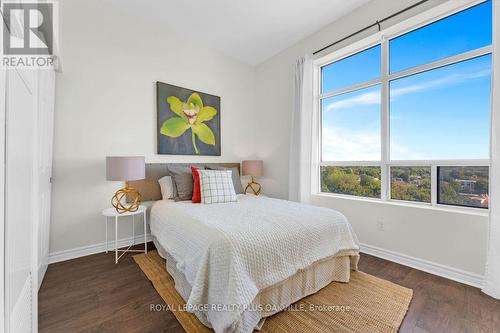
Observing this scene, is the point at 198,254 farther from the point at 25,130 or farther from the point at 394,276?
the point at 394,276

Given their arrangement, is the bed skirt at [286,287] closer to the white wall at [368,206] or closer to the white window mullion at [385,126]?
the white wall at [368,206]

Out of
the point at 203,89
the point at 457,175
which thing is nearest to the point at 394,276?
the point at 457,175

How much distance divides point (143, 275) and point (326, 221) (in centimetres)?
174

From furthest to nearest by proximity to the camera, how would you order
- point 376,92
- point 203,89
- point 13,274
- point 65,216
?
1. point 203,89
2. point 376,92
3. point 65,216
4. point 13,274

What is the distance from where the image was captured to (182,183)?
2775mm

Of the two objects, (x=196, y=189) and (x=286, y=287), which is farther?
(x=196, y=189)

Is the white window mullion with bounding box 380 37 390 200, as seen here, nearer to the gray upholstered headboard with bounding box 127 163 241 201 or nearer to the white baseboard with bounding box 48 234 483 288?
the white baseboard with bounding box 48 234 483 288

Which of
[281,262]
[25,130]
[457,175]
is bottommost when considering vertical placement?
[281,262]

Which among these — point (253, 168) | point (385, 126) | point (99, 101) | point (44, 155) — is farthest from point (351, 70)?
point (44, 155)

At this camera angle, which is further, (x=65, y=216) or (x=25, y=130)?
(x=65, y=216)

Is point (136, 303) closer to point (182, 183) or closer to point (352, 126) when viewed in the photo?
point (182, 183)

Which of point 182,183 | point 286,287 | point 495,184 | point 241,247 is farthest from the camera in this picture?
point 182,183

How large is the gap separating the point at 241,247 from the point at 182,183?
163 centimetres

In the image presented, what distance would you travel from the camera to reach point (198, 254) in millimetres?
1514
